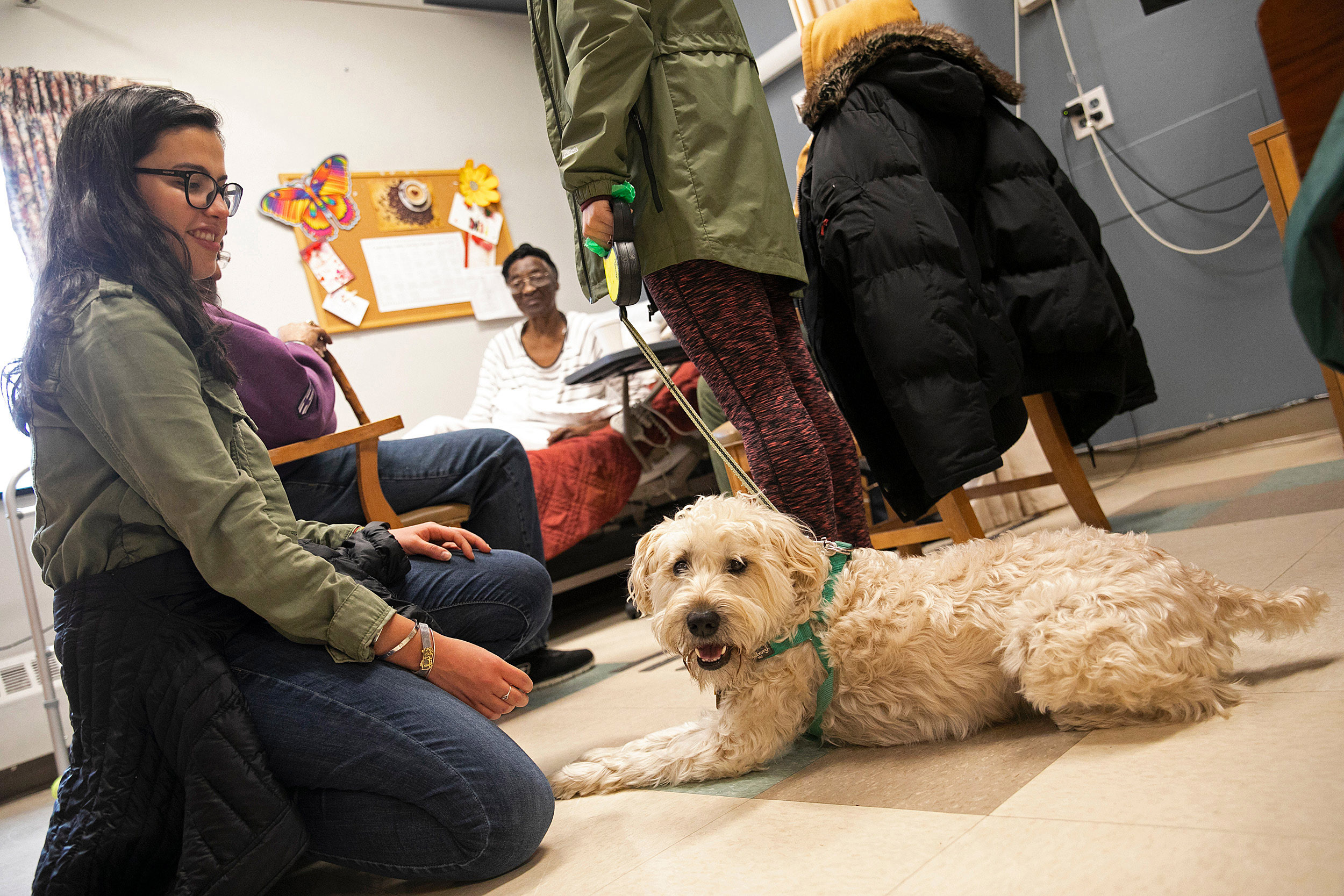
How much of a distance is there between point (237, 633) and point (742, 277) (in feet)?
3.67

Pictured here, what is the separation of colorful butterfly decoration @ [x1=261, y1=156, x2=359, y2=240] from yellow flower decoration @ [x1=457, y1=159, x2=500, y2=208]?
739 mm

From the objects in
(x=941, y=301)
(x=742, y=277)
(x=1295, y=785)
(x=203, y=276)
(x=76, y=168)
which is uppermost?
(x=76, y=168)

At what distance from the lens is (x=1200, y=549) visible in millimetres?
1931

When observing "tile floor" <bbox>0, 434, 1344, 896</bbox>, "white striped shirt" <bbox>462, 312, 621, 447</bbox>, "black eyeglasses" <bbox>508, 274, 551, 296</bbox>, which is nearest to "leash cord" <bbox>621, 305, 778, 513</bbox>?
"tile floor" <bbox>0, 434, 1344, 896</bbox>

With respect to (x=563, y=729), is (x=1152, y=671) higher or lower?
higher

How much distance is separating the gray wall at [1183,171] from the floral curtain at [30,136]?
4.38 m

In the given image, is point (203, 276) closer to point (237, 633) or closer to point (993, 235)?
point (237, 633)

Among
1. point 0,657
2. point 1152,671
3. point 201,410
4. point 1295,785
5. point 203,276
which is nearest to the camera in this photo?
point 1295,785

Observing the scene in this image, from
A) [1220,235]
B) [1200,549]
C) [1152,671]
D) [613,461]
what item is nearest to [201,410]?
[1152,671]

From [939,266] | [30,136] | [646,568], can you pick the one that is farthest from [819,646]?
[30,136]

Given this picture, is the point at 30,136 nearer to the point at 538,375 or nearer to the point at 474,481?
the point at 538,375

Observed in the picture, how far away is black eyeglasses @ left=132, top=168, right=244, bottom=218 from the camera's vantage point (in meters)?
1.33

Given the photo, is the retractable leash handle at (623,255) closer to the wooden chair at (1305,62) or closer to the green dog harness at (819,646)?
the green dog harness at (819,646)

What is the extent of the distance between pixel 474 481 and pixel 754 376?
1.13m
